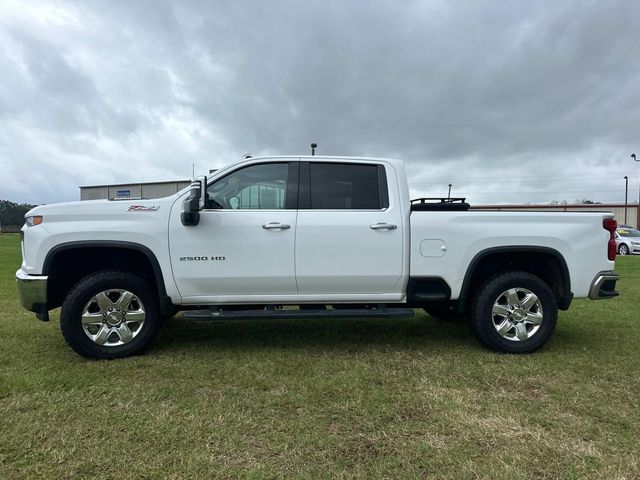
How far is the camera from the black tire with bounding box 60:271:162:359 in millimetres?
4266

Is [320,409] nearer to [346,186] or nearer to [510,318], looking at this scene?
[346,186]

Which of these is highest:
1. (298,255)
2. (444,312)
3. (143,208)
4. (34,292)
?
(143,208)

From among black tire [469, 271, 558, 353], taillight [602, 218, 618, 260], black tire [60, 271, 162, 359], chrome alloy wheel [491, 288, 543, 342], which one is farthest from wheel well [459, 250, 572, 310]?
black tire [60, 271, 162, 359]

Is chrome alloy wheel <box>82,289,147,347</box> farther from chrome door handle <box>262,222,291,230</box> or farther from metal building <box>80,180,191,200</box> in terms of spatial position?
chrome door handle <box>262,222,291,230</box>

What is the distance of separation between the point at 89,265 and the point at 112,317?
2.20 feet

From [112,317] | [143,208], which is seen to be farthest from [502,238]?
[112,317]

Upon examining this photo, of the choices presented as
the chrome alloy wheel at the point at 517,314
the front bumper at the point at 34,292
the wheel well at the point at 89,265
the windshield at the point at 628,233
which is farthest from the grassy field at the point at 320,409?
the windshield at the point at 628,233

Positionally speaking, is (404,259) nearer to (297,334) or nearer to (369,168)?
(369,168)

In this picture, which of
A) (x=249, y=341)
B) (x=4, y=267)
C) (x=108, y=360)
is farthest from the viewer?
(x=4, y=267)

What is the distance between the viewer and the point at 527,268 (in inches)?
196

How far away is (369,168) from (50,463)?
3.53 m

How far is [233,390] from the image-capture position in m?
3.68

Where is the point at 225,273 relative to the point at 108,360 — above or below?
above

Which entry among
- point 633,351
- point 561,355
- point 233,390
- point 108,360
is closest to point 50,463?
point 233,390
